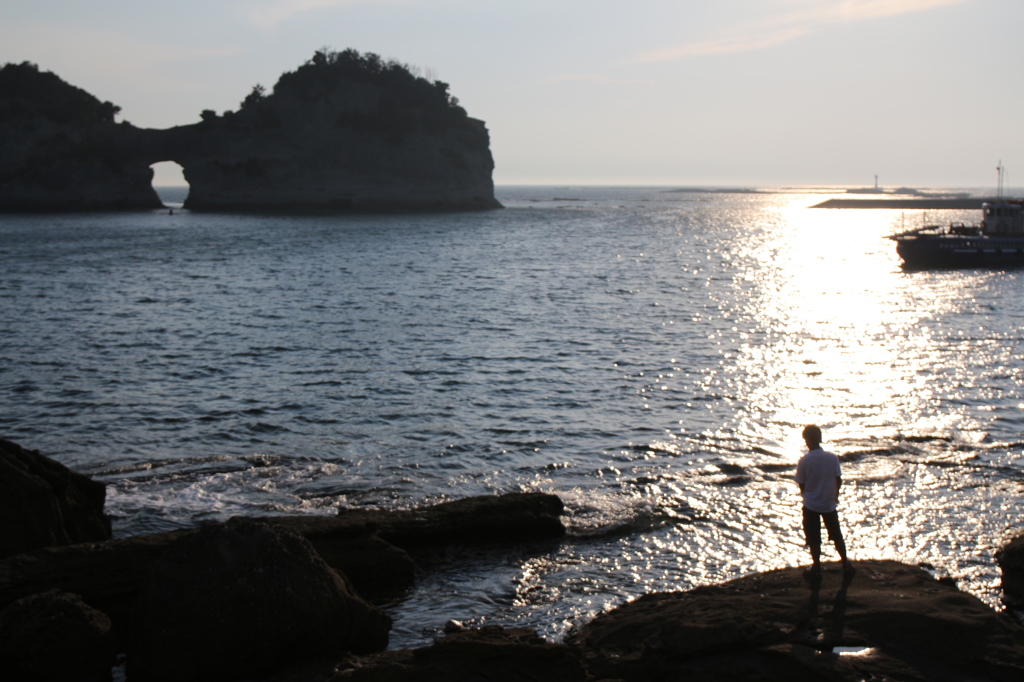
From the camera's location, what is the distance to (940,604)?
780cm

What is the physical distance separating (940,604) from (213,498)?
397 inches

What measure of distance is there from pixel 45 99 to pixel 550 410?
12064cm

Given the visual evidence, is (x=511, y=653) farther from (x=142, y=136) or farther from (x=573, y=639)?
(x=142, y=136)

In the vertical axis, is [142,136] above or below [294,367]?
above

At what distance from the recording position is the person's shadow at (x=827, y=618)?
23.7 feet

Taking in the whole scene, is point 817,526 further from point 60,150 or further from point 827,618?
point 60,150

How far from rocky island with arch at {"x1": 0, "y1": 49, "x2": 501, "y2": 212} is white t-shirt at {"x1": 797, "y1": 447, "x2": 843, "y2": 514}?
109203 mm

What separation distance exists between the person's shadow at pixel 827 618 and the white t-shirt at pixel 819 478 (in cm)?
84

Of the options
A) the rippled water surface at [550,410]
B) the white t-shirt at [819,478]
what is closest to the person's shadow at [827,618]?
the white t-shirt at [819,478]

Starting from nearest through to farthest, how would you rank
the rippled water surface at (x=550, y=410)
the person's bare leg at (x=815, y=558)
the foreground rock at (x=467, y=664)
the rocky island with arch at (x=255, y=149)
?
the foreground rock at (x=467, y=664), the person's bare leg at (x=815, y=558), the rippled water surface at (x=550, y=410), the rocky island with arch at (x=255, y=149)

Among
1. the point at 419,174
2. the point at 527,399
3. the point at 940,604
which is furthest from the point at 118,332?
the point at 419,174

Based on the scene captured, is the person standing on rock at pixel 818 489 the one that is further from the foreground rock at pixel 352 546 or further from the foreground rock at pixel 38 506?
the foreground rock at pixel 38 506

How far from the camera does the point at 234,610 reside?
7359 mm

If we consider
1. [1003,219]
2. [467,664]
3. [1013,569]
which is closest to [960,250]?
[1003,219]
